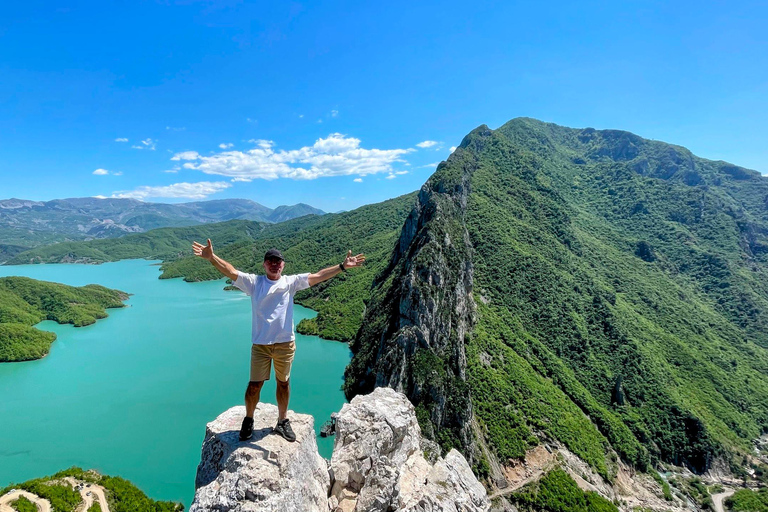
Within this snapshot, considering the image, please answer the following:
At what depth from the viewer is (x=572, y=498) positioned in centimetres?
3462

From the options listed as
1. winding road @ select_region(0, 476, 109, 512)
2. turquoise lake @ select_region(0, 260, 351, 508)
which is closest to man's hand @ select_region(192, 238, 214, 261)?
winding road @ select_region(0, 476, 109, 512)

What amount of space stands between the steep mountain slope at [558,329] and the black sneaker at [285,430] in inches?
1373

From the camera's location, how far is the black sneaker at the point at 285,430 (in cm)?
588

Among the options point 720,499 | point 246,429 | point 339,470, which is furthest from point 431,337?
point 720,499

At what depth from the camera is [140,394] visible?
174 feet

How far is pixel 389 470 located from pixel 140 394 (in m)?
61.8

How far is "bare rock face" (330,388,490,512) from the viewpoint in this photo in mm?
6500

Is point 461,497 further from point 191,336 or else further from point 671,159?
point 671,159

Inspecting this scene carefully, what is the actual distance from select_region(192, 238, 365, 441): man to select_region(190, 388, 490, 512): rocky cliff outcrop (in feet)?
1.39

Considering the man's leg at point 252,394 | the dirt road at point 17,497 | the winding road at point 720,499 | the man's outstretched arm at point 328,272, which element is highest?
the man's outstretched arm at point 328,272

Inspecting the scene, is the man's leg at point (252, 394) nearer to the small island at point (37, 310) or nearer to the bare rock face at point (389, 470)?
the bare rock face at point (389, 470)

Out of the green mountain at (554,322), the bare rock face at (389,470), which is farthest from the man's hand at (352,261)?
the green mountain at (554,322)

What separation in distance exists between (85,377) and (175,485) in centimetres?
3800

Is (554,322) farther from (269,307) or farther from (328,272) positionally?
(269,307)
